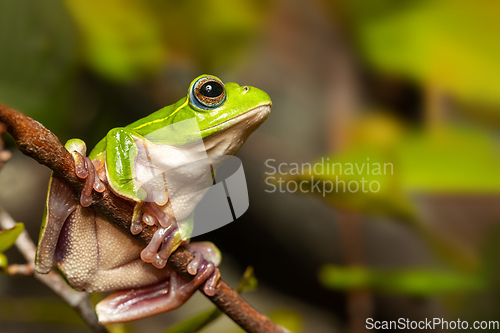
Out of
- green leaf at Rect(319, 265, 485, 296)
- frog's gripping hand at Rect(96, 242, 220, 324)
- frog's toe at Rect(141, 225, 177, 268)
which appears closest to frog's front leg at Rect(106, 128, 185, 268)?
frog's toe at Rect(141, 225, 177, 268)

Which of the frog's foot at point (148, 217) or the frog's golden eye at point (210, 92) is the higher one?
the frog's golden eye at point (210, 92)

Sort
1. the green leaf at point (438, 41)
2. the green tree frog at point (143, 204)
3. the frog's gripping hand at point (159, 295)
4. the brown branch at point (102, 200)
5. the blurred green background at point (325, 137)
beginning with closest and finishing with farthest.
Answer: the brown branch at point (102, 200), the green tree frog at point (143, 204), the frog's gripping hand at point (159, 295), the blurred green background at point (325, 137), the green leaf at point (438, 41)

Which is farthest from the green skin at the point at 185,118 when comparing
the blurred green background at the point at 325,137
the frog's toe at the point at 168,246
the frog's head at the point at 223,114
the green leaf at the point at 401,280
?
the green leaf at the point at 401,280

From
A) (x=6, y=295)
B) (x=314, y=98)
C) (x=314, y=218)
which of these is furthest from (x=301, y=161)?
(x=6, y=295)

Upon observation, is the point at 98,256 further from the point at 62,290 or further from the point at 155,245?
the point at 62,290

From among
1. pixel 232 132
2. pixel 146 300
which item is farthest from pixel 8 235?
pixel 232 132

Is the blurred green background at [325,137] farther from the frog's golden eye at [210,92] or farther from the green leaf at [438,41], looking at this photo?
the frog's golden eye at [210,92]

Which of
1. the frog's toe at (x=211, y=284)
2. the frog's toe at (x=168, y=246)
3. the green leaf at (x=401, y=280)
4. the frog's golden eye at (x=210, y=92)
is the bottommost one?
the green leaf at (x=401, y=280)

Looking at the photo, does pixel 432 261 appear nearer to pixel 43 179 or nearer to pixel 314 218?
pixel 314 218
